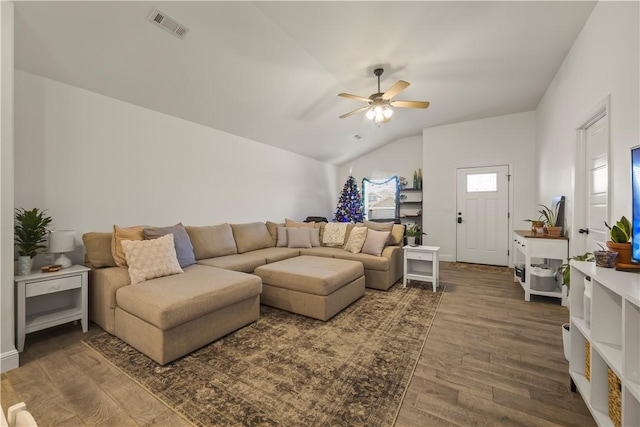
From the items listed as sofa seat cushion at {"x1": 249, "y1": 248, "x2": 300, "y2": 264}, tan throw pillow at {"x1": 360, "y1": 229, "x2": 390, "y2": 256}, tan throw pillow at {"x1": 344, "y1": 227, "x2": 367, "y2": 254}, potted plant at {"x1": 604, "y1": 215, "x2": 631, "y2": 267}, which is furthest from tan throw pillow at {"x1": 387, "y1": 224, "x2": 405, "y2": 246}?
potted plant at {"x1": 604, "y1": 215, "x2": 631, "y2": 267}

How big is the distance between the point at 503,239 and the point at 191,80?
19.2 ft

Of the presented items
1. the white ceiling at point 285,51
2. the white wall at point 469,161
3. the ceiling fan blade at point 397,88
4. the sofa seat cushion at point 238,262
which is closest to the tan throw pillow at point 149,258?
the sofa seat cushion at point 238,262

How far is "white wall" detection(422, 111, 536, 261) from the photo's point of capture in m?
5.14

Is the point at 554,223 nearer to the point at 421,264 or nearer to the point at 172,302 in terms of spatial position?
the point at 421,264

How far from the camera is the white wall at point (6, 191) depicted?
194 cm

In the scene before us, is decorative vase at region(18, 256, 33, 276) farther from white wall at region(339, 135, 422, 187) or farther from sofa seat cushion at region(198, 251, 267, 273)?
white wall at region(339, 135, 422, 187)

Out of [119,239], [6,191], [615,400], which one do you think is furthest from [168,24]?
[615,400]

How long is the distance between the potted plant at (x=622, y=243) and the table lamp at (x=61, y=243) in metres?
4.09

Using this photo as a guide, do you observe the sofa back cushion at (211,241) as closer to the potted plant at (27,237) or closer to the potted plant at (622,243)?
the potted plant at (27,237)

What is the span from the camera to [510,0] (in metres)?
2.43

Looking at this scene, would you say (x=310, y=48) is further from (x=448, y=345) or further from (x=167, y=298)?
(x=448, y=345)

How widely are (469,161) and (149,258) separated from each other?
5.76 metres

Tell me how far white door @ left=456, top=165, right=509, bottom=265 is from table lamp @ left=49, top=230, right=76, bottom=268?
6095 mm

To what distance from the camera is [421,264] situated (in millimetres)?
4285
